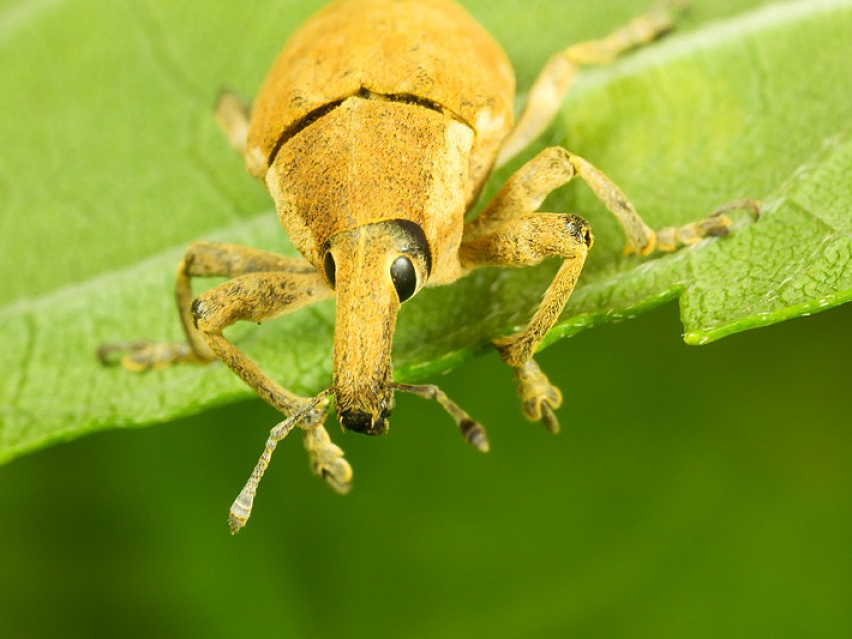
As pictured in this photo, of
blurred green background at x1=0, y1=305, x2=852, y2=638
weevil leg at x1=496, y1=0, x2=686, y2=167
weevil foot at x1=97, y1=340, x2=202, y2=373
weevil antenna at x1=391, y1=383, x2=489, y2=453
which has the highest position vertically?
weevil leg at x1=496, y1=0, x2=686, y2=167

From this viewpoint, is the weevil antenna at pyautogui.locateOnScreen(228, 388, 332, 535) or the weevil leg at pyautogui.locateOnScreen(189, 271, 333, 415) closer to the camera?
the weevil antenna at pyautogui.locateOnScreen(228, 388, 332, 535)

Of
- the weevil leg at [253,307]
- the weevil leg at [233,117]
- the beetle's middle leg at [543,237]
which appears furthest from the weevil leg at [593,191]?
the weevil leg at [233,117]

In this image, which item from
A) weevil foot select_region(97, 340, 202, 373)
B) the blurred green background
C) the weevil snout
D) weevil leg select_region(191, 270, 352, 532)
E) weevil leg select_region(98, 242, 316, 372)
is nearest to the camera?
the weevil snout

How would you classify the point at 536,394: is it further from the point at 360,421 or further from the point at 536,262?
the point at 360,421

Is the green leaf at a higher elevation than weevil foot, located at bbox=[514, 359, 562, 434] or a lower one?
higher

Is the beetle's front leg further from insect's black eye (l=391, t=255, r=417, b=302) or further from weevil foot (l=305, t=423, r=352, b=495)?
weevil foot (l=305, t=423, r=352, b=495)

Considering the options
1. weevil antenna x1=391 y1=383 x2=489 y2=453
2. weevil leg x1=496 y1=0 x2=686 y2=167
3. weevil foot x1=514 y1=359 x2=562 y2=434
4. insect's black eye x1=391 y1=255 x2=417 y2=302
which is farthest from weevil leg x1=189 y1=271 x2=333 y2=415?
weevil leg x1=496 y1=0 x2=686 y2=167

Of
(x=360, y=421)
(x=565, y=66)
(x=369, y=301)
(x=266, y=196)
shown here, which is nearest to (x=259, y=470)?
(x=360, y=421)
